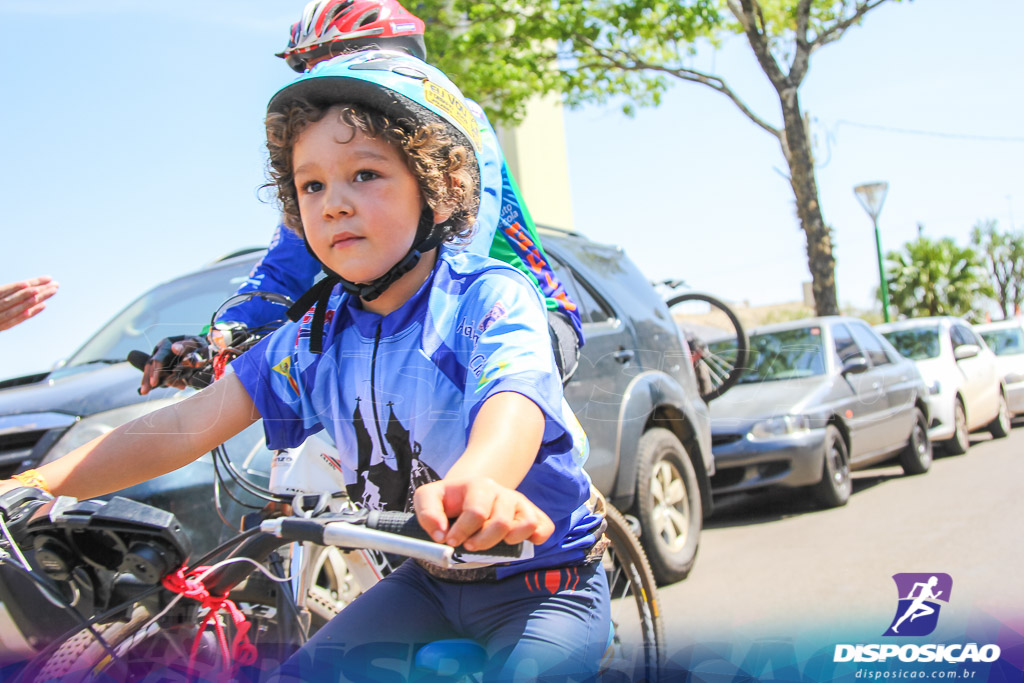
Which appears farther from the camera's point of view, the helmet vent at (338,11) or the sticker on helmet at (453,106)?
the helmet vent at (338,11)

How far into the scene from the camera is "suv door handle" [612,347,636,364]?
171 inches

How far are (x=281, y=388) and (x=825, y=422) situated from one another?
499 centimetres

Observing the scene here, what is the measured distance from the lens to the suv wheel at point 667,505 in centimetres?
435

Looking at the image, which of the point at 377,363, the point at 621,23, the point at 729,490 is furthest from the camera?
the point at 621,23

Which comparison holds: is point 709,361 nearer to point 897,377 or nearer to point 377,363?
point 897,377

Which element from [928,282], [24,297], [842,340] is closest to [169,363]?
[24,297]

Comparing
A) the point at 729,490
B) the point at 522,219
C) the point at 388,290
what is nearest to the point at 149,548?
the point at 388,290

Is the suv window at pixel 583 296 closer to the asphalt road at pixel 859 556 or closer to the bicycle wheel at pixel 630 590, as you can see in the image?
the asphalt road at pixel 859 556

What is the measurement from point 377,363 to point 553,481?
0.36 m

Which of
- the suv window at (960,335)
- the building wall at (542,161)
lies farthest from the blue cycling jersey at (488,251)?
the suv window at (960,335)

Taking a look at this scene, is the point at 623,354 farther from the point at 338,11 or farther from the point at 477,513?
the point at 477,513

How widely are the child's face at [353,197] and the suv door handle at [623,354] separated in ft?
9.22

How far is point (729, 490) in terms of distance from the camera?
6668 mm

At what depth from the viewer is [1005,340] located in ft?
40.7
